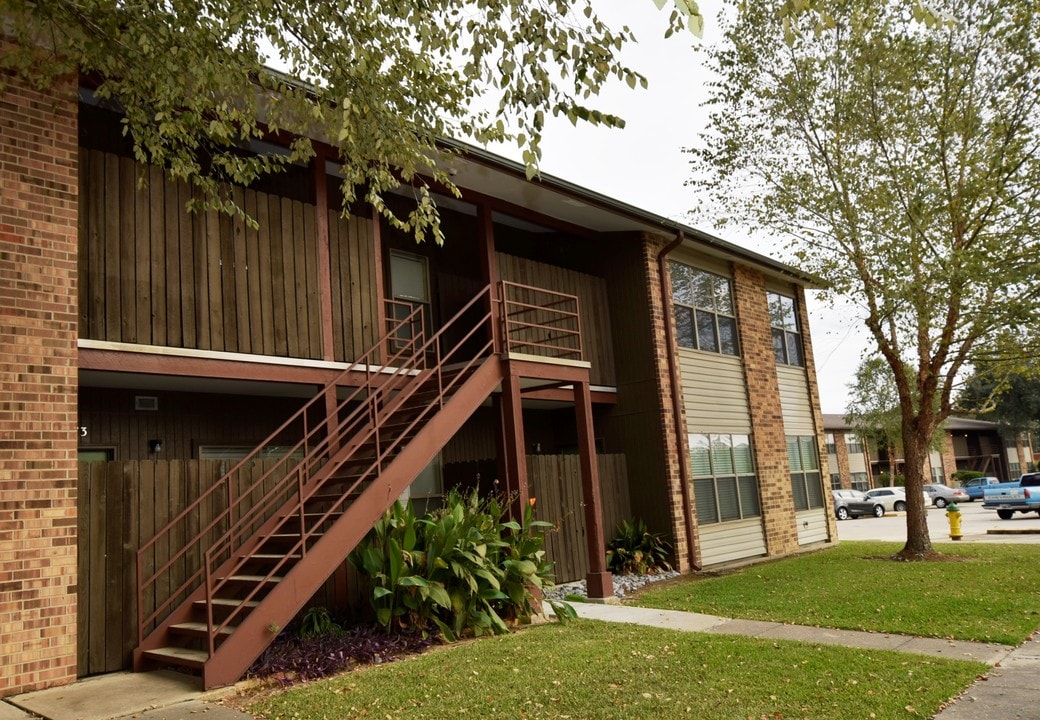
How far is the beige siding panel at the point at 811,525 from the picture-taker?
18234mm

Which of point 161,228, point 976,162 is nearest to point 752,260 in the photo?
point 976,162

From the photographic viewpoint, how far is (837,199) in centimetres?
1466

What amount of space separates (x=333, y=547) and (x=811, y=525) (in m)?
14.0

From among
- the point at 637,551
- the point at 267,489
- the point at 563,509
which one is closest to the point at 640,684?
the point at 267,489

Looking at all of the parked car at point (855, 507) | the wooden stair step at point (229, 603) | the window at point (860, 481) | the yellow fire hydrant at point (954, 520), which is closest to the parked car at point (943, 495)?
the parked car at point (855, 507)

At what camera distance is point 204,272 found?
9.01 metres

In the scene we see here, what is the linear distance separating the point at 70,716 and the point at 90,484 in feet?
7.56

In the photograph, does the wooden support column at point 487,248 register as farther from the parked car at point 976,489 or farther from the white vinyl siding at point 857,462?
the white vinyl siding at point 857,462

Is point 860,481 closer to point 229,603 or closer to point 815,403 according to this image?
point 815,403

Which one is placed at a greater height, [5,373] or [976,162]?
[976,162]

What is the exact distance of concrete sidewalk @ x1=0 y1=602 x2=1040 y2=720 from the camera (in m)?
5.76

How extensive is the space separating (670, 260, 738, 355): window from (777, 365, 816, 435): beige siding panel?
7.77ft

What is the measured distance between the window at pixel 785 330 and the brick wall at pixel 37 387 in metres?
15.2

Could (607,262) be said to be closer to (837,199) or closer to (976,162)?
(837,199)
